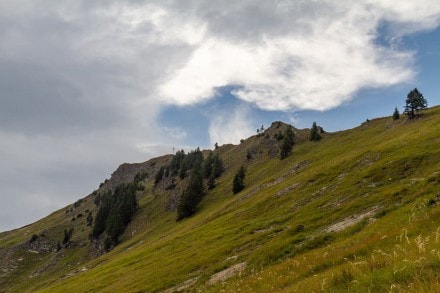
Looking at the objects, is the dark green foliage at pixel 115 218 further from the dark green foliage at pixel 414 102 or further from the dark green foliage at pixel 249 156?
the dark green foliage at pixel 414 102

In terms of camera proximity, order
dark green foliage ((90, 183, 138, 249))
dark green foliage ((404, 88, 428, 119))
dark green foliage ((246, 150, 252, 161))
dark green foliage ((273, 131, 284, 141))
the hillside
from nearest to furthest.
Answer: the hillside < dark green foliage ((404, 88, 428, 119)) < dark green foliage ((273, 131, 284, 141)) < dark green foliage ((90, 183, 138, 249)) < dark green foliage ((246, 150, 252, 161))

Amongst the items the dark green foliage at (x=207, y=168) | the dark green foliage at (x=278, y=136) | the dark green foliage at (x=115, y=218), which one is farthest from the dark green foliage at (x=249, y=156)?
the dark green foliage at (x=115, y=218)

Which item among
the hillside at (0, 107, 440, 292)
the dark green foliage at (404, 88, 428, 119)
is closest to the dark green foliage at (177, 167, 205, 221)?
the hillside at (0, 107, 440, 292)

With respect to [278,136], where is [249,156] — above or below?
below

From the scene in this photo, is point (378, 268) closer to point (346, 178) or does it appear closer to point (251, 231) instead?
point (251, 231)

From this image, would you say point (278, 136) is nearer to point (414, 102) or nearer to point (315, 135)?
point (315, 135)

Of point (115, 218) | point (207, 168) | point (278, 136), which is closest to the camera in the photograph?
point (278, 136)

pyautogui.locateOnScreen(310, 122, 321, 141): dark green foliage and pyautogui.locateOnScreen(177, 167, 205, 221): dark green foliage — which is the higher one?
pyautogui.locateOnScreen(310, 122, 321, 141): dark green foliage

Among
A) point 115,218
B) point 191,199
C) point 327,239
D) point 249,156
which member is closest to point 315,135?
point 249,156

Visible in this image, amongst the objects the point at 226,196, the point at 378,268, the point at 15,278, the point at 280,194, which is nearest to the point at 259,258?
the point at 378,268

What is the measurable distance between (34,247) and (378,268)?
210m

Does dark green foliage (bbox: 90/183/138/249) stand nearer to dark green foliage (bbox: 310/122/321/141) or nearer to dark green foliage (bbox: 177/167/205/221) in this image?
dark green foliage (bbox: 177/167/205/221)

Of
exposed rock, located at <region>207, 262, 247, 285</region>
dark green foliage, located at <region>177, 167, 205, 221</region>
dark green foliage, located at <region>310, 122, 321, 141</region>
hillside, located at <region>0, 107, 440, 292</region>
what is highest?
dark green foliage, located at <region>310, 122, 321, 141</region>

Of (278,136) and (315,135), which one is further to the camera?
(278,136)
